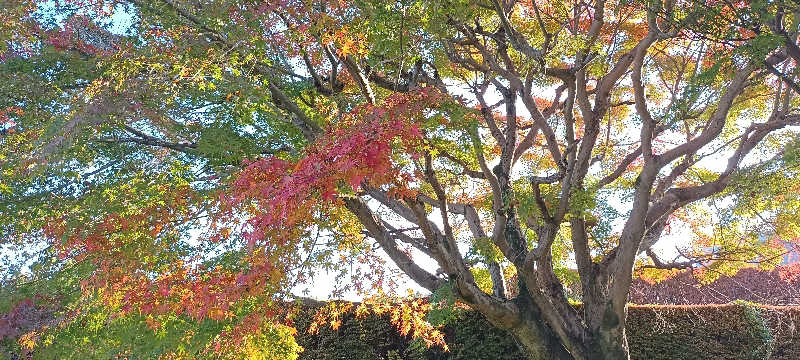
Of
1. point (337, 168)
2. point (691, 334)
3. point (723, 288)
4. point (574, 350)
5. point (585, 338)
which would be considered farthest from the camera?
point (723, 288)

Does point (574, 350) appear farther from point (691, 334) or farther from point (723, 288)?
point (723, 288)

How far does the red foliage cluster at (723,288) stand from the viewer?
595 inches

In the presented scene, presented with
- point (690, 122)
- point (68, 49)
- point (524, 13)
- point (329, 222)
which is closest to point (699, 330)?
point (690, 122)

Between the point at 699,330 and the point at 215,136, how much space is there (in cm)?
725

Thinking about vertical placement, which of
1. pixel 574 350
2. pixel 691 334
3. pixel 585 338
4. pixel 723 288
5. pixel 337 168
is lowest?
pixel 574 350

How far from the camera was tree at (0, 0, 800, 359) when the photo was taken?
16.4 feet

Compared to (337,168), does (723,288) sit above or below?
above

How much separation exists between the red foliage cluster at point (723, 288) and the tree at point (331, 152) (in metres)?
8.41

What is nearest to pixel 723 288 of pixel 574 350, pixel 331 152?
pixel 574 350

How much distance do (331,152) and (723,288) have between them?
1510 centimetres

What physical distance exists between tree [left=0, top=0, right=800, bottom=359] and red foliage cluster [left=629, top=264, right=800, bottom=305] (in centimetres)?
841

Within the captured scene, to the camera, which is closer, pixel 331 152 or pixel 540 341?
pixel 331 152

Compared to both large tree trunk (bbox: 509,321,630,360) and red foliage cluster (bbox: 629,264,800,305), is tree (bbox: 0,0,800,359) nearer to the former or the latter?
large tree trunk (bbox: 509,321,630,360)

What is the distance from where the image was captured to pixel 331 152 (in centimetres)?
434
